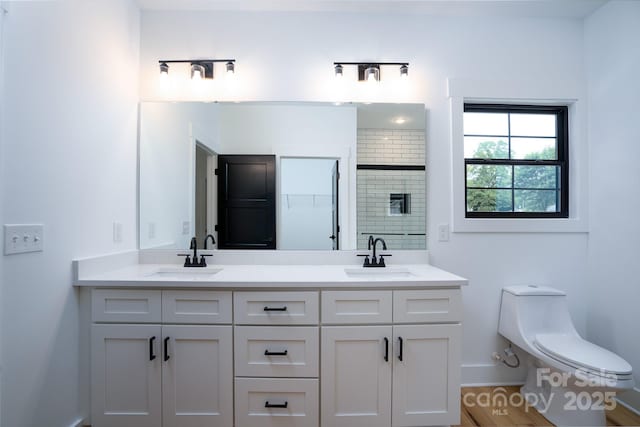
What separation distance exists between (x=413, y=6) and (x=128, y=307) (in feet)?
8.37

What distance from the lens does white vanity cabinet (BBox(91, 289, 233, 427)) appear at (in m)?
1.47

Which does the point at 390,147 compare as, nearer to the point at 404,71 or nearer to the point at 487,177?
the point at 404,71

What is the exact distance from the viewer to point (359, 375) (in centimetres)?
149

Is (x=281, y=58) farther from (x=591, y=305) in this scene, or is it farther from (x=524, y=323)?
(x=591, y=305)

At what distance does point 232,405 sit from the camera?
1470mm

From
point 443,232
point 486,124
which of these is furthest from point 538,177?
point 443,232

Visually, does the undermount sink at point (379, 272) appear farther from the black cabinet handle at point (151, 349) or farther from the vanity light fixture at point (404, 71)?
the vanity light fixture at point (404, 71)

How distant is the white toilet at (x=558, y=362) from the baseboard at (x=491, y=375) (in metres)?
0.09

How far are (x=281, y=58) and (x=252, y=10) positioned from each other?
0.38 m

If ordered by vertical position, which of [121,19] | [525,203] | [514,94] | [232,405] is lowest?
[232,405]

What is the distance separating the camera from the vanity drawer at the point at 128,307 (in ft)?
4.87

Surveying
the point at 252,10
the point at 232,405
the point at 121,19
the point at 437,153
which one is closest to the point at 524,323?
the point at 437,153

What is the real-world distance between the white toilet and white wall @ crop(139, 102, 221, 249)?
225 cm

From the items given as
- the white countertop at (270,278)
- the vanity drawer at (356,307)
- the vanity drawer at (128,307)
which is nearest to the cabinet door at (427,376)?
the vanity drawer at (356,307)
